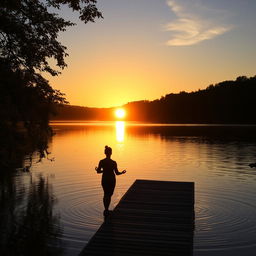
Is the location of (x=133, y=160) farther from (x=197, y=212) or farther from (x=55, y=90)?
(x=55, y=90)

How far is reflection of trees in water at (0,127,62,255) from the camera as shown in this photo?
1206 centimetres

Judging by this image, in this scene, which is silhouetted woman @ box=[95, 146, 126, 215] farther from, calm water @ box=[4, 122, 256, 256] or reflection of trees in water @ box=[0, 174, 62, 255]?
reflection of trees in water @ box=[0, 174, 62, 255]

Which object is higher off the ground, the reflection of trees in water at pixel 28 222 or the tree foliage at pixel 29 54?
the tree foliage at pixel 29 54

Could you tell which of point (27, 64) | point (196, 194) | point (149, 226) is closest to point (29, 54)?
point (27, 64)

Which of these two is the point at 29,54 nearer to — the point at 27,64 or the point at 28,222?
the point at 27,64

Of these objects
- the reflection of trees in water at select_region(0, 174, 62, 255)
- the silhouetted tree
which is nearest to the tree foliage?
the silhouetted tree

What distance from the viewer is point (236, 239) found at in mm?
13242

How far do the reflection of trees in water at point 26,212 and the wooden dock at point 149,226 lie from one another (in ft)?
7.19

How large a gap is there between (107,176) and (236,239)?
5015 mm

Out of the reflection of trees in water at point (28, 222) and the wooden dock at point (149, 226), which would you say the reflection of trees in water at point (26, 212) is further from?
the wooden dock at point (149, 226)

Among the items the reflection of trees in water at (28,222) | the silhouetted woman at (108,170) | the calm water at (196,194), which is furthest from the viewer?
the calm water at (196,194)

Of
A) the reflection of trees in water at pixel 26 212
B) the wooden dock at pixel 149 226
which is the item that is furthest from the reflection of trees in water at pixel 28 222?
the wooden dock at pixel 149 226

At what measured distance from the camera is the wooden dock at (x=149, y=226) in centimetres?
1007

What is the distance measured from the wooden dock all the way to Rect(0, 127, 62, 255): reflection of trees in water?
2.19m
